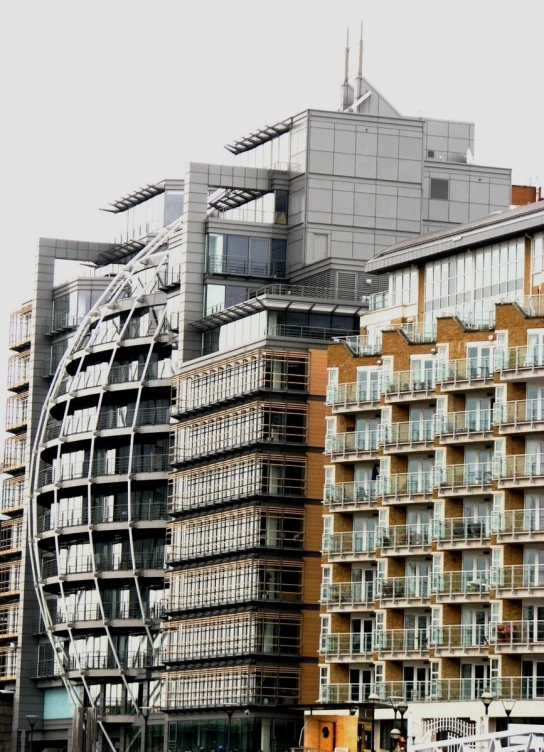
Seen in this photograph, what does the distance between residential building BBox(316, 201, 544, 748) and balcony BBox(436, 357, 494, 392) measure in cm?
8

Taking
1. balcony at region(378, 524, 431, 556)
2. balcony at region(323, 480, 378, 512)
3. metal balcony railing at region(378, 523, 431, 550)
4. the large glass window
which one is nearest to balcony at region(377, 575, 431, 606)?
balcony at region(378, 524, 431, 556)

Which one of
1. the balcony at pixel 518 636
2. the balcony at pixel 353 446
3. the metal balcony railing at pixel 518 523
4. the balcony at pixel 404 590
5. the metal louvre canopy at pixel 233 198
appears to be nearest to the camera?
the balcony at pixel 518 636

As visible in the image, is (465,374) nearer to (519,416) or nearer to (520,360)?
(520,360)

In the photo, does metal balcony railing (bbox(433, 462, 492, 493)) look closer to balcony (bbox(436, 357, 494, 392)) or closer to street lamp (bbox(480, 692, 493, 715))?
balcony (bbox(436, 357, 494, 392))

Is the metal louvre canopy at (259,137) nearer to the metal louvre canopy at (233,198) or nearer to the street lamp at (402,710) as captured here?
the metal louvre canopy at (233,198)

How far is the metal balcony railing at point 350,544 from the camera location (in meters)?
127

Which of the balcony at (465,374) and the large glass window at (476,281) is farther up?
the large glass window at (476,281)

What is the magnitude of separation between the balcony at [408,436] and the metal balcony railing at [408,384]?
1555 mm

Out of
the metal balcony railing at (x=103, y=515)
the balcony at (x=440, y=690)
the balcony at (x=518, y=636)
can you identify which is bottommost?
the balcony at (x=440, y=690)

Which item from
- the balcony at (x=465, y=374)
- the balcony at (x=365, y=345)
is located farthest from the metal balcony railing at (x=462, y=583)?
the balcony at (x=365, y=345)

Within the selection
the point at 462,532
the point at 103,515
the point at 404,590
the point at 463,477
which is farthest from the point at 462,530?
the point at 103,515

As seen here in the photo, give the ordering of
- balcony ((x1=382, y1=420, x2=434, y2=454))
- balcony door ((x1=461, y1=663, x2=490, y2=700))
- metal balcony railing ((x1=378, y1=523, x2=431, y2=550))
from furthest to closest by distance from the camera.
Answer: balcony ((x1=382, y1=420, x2=434, y2=454)), metal balcony railing ((x1=378, y1=523, x2=431, y2=550)), balcony door ((x1=461, y1=663, x2=490, y2=700))

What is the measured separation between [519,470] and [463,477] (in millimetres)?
4068

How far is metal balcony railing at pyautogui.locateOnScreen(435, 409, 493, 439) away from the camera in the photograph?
119 meters
